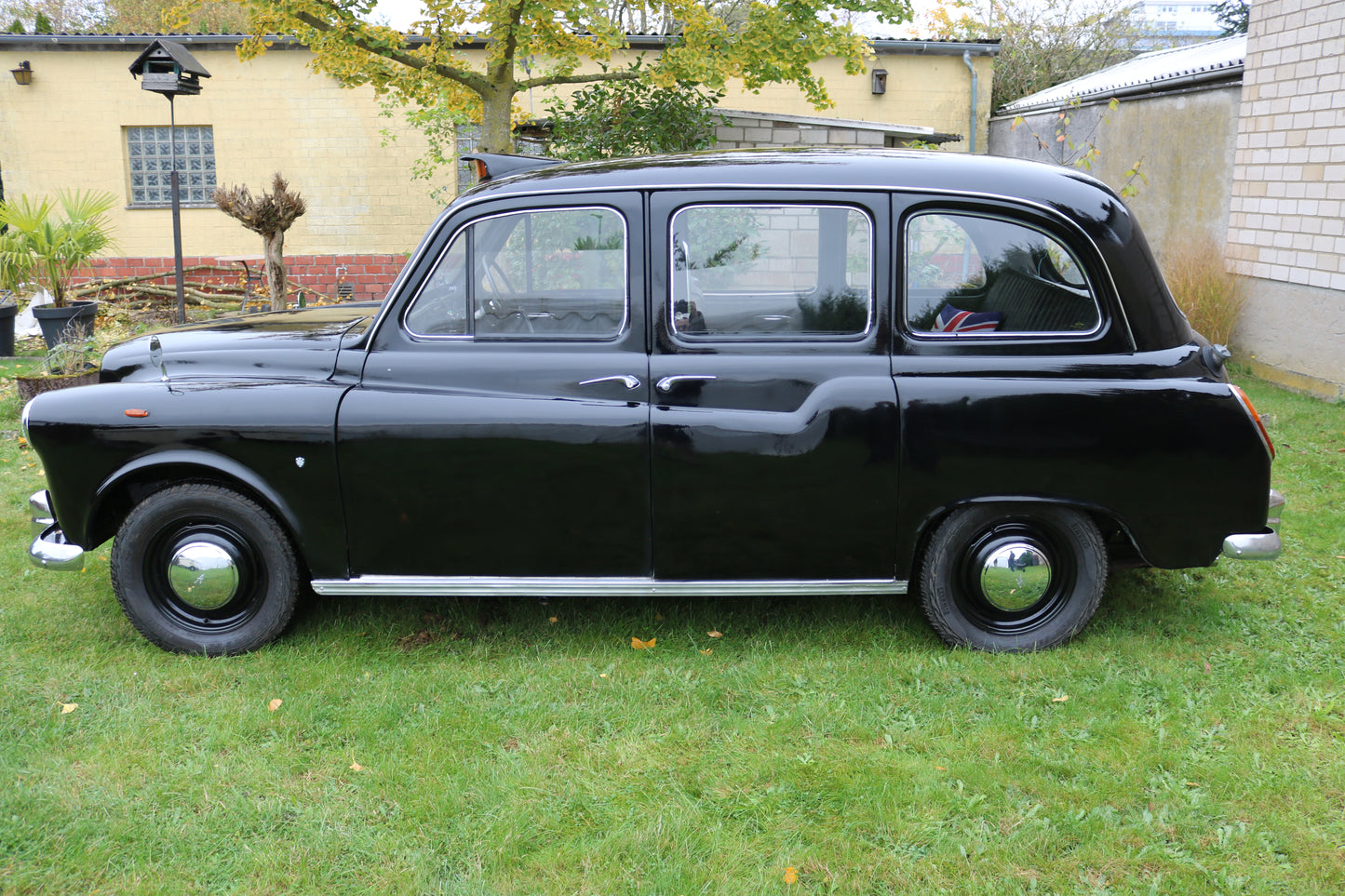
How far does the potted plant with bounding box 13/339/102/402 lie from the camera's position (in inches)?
327

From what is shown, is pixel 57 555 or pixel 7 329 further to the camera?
pixel 7 329

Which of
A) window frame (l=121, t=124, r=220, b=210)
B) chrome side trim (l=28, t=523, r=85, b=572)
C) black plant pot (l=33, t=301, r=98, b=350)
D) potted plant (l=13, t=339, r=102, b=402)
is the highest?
window frame (l=121, t=124, r=220, b=210)

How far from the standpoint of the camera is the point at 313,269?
53.3ft

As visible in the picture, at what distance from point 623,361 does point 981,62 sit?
594 inches

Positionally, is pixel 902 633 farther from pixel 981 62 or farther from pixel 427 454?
pixel 981 62

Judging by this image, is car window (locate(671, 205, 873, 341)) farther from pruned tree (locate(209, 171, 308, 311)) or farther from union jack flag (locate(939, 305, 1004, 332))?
pruned tree (locate(209, 171, 308, 311))

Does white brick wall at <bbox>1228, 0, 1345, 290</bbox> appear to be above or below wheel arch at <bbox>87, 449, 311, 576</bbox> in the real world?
above

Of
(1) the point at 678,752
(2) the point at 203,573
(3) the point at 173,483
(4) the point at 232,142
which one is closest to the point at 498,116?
(3) the point at 173,483

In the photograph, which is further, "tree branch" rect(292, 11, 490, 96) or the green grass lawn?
"tree branch" rect(292, 11, 490, 96)

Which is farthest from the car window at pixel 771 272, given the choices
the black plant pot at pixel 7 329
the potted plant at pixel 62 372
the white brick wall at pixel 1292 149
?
the black plant pot at pixel 7 329

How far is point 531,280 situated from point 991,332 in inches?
72.5

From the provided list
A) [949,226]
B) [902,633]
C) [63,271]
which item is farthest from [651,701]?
[63,271]

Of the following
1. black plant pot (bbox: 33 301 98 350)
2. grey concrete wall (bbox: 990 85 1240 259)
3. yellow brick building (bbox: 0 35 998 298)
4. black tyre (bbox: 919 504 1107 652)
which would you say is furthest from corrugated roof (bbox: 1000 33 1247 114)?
black plant pot (bbox: 33 301 98 350)

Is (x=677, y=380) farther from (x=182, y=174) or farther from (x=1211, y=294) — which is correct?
(x=182, y=174)
